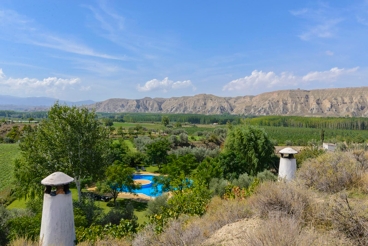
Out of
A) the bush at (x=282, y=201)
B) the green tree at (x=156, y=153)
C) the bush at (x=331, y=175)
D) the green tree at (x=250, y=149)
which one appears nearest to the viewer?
the bush at (x=282, y=201)

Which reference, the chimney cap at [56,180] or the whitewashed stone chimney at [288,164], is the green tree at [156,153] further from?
the chimney cap at [56,180]

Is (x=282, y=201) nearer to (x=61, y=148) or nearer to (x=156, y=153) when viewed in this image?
(x=61, y=148)

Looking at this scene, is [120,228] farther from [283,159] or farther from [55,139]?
[55,139]

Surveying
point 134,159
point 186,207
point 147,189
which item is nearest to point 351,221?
point 186,207

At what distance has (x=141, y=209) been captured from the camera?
2044 cm

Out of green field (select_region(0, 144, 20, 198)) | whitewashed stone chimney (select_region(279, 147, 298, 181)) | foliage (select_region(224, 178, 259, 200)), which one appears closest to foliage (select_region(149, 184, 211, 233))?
foliage (select_region(224, 178, 259, 200))

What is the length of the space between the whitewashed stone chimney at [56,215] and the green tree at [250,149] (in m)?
16.6

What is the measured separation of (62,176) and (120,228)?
2306 millimetres

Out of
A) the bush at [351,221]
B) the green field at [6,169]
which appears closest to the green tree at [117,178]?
the green field at [6,169]

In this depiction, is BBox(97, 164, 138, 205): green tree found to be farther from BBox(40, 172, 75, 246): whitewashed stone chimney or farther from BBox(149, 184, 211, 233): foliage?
BBox(40, 172, 75, 246): whitewashed stone chimney

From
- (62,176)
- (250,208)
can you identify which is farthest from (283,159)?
(62,176)

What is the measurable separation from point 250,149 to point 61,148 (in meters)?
15.6

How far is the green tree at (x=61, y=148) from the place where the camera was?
49.0 feet

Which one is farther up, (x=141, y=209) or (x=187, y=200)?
(x=187, y=200)
